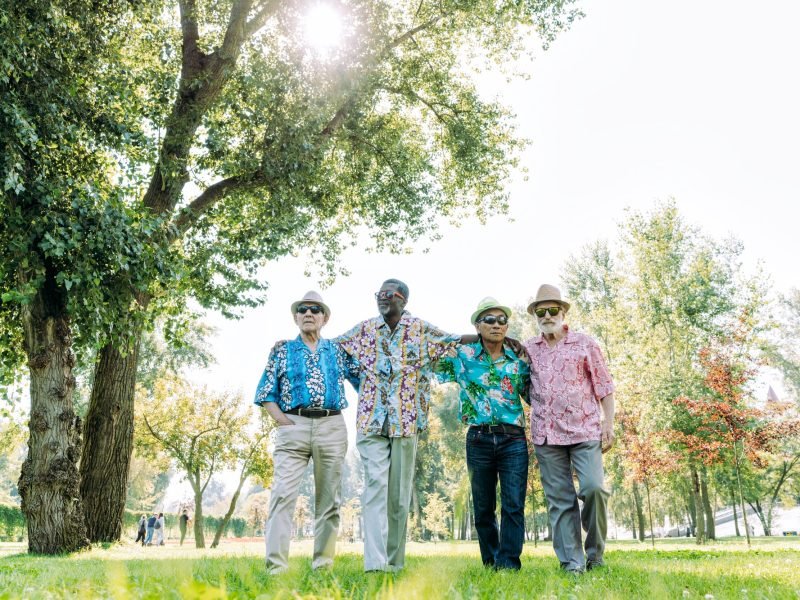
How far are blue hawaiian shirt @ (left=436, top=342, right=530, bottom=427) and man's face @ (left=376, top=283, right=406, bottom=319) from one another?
2.26 feet

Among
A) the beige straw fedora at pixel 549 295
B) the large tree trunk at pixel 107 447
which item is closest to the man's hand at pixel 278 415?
the beige straw fedora at pixel 549 295

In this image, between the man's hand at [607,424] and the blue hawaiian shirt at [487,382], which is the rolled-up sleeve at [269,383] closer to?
the blue hawaiian shirt at [487,382]

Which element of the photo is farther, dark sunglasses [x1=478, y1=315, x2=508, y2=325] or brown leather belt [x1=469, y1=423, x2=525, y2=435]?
dark sunglasses [x1=478, y1=315, x2=508, y2=325]

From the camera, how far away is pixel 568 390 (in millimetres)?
5652

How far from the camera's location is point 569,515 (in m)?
5.52

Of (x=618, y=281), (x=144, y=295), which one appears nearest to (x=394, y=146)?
(x=144, y=295)

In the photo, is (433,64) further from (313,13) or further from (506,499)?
(506,499)

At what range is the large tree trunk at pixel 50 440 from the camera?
1007cm

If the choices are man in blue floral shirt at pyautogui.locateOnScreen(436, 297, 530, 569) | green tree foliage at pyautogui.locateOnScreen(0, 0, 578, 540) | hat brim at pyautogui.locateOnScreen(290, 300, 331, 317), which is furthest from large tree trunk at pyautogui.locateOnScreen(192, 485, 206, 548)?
man in blue floral shirt at pyautogui.locateOnScreen(436, 297, 530, 569)

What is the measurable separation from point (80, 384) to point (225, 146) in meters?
31.7

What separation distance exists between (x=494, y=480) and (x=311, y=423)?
5.97 feet

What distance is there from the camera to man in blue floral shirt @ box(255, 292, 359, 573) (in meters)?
5.40

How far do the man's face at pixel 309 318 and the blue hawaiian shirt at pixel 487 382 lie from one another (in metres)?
1.24

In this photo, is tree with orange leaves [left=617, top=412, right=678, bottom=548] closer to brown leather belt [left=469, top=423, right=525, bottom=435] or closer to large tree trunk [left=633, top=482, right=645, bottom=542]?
large tree trunk [left=633, top=482, right=645, bottom=542]
